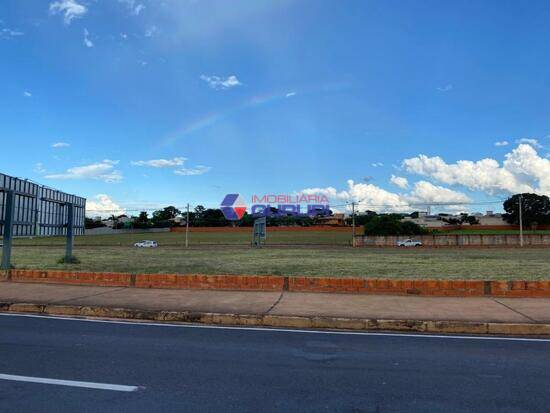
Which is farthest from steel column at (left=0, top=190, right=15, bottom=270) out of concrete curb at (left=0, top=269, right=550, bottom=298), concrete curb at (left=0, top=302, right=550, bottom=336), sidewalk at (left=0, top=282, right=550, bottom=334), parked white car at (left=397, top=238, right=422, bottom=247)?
parked white car at (left=397, top=238, right=422, bottom=247)

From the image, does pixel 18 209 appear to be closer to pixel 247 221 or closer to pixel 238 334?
pixel 238 334

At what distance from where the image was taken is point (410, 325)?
29.4 ft

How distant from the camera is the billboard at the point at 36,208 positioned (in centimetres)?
1543

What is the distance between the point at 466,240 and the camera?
6962cm

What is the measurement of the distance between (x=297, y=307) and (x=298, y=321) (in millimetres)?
1212

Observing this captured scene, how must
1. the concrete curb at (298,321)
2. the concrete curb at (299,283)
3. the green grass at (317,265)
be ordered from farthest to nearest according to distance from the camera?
the green grass at (317,265) → the concrete curb at (299,283) → the concrete curb at (298,321)

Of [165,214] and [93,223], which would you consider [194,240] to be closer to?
[93,223]

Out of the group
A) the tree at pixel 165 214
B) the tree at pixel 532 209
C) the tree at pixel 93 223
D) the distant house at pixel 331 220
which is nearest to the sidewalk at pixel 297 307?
the tree at pixel 532 209

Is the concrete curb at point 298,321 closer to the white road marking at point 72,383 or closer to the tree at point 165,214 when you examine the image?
the white road marking at point 72,383

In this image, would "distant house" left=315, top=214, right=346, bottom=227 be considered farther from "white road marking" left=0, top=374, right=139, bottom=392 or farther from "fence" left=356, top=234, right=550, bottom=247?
"white road marking" left=0, top=374, right=139, bottom=392

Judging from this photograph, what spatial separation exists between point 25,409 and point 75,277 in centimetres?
1026

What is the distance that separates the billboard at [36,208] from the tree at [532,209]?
12646 centimetres

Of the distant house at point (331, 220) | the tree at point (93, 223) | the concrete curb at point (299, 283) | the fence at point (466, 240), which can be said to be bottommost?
the concrete curb at point (299, 283)

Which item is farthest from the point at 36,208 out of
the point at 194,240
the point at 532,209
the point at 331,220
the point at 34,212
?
the point at 331,220
